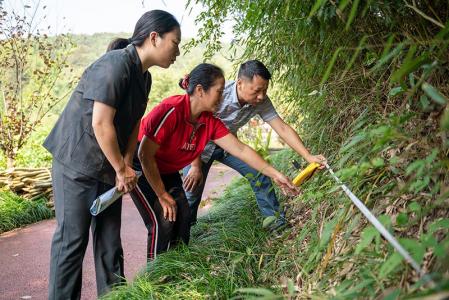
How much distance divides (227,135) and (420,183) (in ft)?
5.16

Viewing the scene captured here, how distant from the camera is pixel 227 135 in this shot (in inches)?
118

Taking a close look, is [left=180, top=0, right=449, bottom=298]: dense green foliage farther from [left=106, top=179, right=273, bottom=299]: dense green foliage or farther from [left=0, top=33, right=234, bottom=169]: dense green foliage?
[left=0, top=33, right=234, bottom=169]: dense green foliage

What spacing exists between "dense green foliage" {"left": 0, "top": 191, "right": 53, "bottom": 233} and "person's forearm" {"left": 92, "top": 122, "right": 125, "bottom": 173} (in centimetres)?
378

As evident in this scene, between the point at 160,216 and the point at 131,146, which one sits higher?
the point at 131,146

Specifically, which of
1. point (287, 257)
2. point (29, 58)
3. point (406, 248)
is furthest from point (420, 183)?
point (29, 58)

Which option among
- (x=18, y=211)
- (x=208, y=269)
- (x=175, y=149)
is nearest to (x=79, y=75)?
(x=18, y=211)

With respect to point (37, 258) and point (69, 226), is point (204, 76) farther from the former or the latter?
point (37, 258)

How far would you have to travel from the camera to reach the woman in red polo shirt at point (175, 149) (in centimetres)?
277

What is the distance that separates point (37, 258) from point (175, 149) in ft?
7.76

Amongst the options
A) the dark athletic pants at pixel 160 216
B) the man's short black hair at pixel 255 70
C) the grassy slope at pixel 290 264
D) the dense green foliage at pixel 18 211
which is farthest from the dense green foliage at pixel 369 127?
the dense green foliage at pixel 18 211

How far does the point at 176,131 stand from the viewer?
2.84m

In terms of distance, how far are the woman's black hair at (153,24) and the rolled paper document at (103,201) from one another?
82 centimetres

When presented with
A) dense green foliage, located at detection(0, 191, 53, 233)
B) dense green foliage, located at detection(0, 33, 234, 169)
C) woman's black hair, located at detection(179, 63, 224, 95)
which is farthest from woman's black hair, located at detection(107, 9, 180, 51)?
dense green foliage, located at detection(0, 191, 53, 233)

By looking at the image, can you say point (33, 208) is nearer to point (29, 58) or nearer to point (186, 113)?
point (29, 58)
